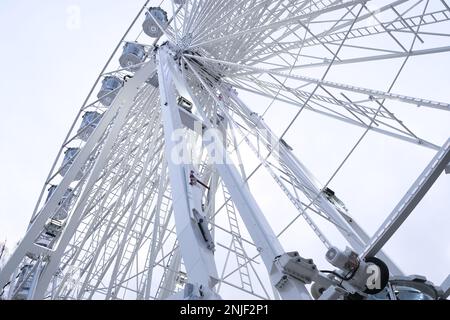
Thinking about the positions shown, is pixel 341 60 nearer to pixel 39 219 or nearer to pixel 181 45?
pixel 181 45

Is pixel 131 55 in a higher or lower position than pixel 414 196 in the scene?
lower

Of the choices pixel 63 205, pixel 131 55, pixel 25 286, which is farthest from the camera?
pixel 131 55

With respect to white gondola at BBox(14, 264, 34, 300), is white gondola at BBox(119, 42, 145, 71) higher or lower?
higher

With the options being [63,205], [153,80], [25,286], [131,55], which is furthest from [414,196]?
[131,55]

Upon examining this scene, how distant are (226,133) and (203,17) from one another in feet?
12.6

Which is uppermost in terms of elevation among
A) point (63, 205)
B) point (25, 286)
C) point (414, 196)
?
point (414, 196)

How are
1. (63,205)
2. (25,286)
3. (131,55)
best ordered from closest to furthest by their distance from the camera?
1. (25,286)
2. (63,205)
3. (131,55)

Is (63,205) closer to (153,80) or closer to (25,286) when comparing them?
(25,286)

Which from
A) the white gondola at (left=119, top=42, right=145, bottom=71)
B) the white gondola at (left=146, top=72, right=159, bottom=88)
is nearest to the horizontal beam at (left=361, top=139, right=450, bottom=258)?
the white gondola at (left=146, top=72, right=159, bottom=88)

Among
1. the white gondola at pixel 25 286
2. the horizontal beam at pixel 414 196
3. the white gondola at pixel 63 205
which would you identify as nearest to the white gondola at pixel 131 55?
the white gondola at pixel 63 205

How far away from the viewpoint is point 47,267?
41.7 ft

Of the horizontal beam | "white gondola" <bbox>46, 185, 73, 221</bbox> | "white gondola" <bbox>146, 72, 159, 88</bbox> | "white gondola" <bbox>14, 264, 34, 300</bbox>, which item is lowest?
"white gondola" <bbox>14, 264, 34, 300</bbox>

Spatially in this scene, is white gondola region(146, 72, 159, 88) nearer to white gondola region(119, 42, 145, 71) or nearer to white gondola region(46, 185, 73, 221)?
white gondola region(46, 185, 73, 221)
